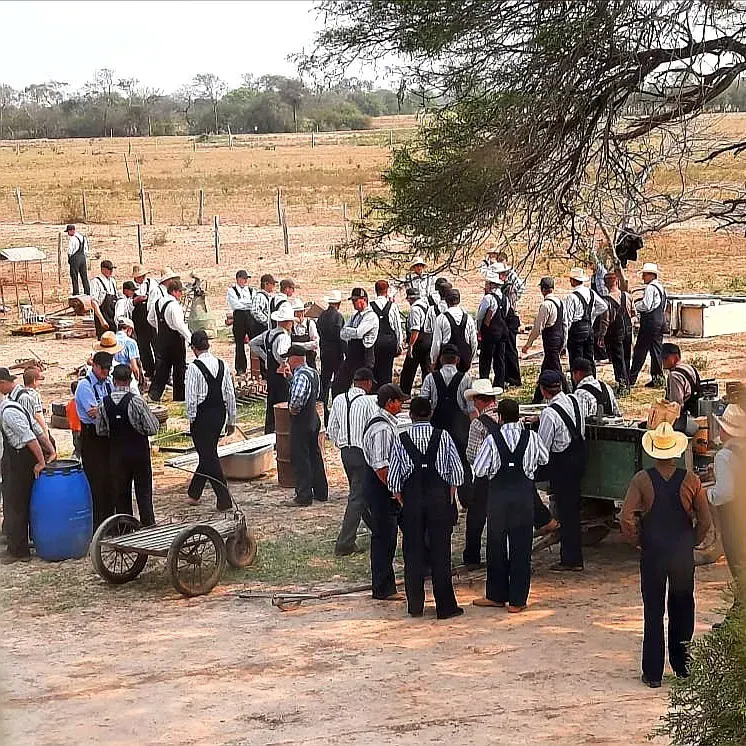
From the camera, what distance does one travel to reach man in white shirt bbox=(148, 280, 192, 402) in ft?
53.6

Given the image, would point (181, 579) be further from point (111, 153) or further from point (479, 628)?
point (111, 153)

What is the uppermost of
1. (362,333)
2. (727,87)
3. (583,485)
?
(727,87)

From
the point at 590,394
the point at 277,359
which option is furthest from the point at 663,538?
the point at 277,359

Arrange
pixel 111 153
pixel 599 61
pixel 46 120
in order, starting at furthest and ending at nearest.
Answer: pixel 111 153 < pixel 46 120 < pixel 599 61

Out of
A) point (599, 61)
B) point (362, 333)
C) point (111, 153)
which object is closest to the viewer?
point (599, 61)

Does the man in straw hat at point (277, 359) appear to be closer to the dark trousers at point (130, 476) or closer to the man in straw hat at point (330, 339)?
the man in straw hat at point (330, 339)

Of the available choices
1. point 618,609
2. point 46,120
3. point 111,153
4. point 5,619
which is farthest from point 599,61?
point 111,153

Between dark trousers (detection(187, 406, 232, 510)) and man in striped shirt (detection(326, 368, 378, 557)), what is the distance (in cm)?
157

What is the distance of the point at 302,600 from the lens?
9.59m

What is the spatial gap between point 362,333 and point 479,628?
6.49 meters

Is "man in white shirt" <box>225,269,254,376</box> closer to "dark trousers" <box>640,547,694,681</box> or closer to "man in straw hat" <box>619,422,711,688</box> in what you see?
"man in straw hat" <box>619,422,711,688</box>

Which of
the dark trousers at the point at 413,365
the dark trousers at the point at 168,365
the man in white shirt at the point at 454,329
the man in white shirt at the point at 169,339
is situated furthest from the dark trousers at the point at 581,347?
the dark trousers at the point at 168,365

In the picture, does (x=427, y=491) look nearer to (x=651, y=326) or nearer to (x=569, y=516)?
(x=569, y=516)

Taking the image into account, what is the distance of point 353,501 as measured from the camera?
35.0 ft
